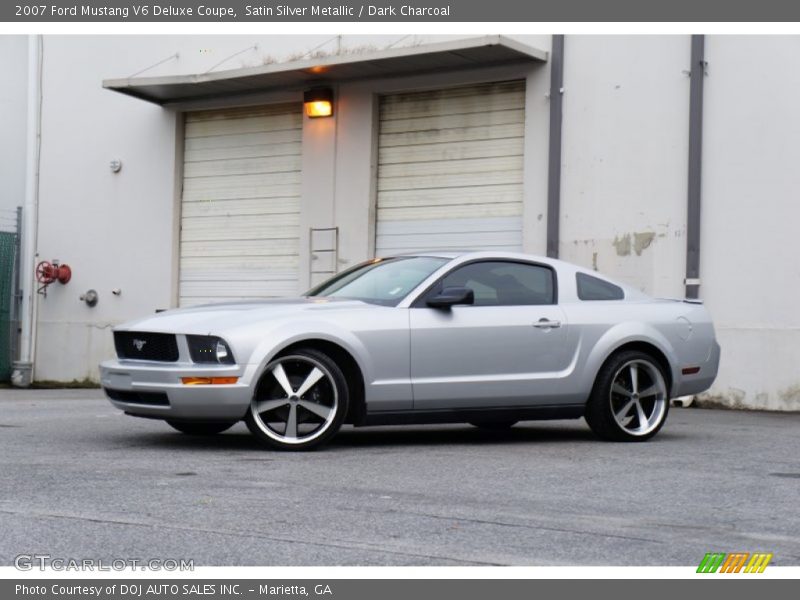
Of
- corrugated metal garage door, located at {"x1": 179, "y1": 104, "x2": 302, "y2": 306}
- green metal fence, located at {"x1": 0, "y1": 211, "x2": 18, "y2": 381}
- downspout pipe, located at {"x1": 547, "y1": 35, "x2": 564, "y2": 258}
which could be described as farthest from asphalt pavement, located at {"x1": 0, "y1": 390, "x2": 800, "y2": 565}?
green metal fence, located at {"x1": 0, "y1": 211, "x2": 18, "y2": 381}

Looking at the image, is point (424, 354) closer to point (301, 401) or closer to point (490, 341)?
point (490, 341)

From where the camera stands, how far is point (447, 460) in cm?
862

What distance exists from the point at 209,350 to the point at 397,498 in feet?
7.69

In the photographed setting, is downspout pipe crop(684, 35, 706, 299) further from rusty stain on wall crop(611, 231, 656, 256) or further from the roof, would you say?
the roof

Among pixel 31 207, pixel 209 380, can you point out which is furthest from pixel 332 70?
pixel 209 380

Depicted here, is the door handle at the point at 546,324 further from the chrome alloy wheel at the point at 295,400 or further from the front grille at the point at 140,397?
the front grille at the point at 140,397

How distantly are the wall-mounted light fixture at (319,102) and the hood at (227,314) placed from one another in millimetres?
9467

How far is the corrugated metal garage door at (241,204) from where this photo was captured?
1930 cm

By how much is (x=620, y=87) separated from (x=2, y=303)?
10.7 metres

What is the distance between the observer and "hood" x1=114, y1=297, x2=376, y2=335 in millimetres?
8820

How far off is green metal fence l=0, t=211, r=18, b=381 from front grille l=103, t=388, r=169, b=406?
12.8 metres

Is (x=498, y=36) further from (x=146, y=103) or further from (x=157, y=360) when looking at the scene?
(x=157, y=360)

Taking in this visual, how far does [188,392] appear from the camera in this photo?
8703mm
